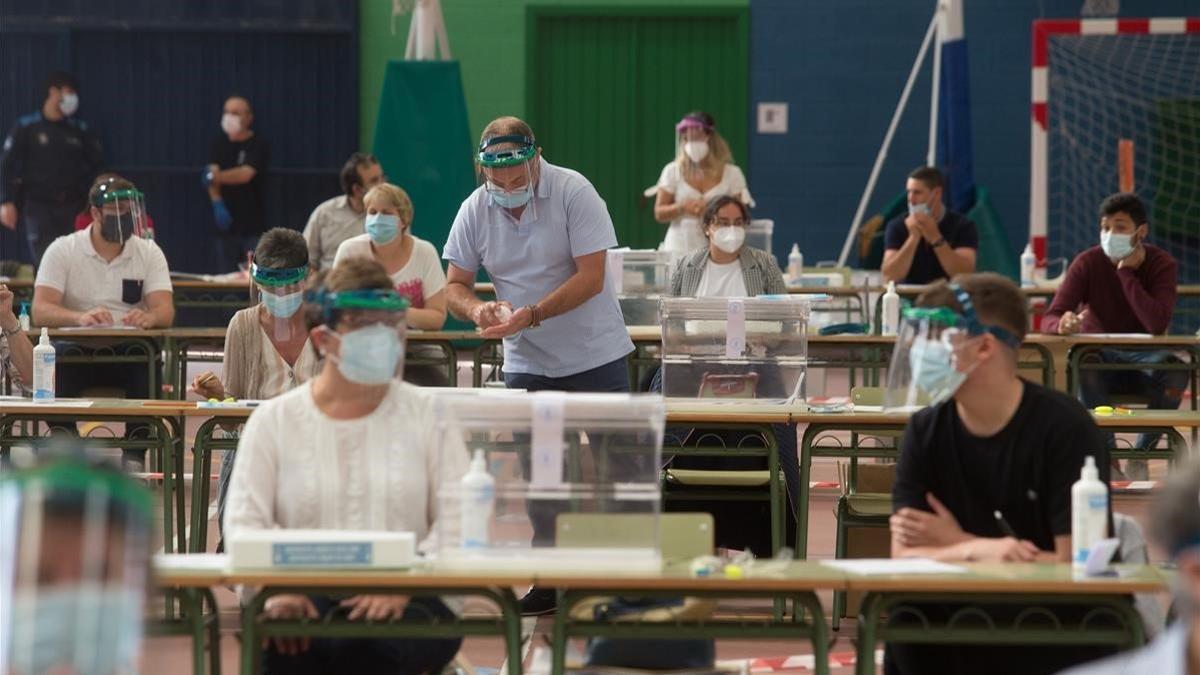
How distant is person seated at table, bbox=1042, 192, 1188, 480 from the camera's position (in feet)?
26.2

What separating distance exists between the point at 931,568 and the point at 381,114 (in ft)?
24.8

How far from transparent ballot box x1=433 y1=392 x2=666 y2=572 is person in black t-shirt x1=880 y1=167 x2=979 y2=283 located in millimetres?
5656

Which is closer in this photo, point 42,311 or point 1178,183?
point 42,311

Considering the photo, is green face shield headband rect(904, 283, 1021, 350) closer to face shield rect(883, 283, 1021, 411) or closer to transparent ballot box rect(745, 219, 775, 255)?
face shield rect(883, 283, 1021, 411)

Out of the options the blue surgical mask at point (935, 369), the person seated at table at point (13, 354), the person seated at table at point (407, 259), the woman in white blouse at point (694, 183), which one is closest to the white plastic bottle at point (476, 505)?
the blue surgical mask at point (935, 369)

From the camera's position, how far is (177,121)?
1341 centimetres

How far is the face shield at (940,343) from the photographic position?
389 centimetres

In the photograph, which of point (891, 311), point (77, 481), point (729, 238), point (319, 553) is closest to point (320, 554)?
point (319, 553)

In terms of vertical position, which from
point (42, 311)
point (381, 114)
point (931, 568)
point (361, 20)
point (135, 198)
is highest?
point (361, 20)

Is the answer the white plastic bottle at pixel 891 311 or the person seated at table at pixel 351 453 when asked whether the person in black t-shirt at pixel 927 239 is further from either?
the person seated at table at pixel 351 453

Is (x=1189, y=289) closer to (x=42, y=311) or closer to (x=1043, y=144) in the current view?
(x=1043, y=144)

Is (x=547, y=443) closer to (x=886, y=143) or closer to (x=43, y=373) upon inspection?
(x=43, y=373)

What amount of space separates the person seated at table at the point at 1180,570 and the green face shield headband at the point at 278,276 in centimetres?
355

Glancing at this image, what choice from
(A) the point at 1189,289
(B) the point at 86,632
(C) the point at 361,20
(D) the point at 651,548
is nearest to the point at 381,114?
→ (C) the point at 361,20
